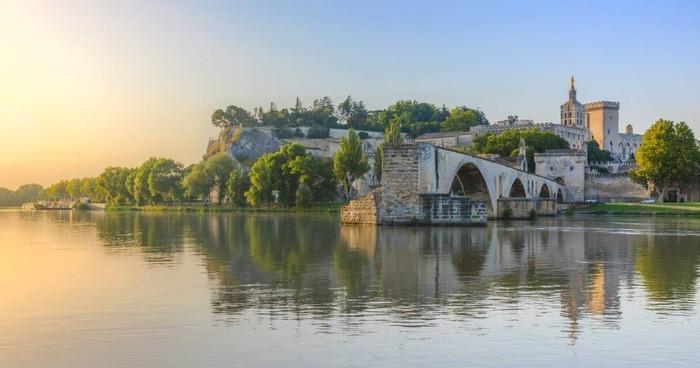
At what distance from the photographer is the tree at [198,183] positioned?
3748 inches

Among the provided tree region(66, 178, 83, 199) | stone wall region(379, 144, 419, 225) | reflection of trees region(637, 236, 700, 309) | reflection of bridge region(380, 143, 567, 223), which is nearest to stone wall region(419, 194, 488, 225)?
reflection of bridge region(380, 143, 567, 223)

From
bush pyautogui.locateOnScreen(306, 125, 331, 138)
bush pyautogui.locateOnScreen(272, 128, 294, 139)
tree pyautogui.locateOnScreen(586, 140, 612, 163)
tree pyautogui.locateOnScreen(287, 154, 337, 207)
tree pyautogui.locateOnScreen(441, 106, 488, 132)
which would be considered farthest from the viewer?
tree pyautogui.locateOnScreen(441, 106, 488, 132)

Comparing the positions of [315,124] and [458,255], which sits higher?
[315,124]

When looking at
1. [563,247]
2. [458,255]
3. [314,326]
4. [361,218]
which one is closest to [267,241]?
[458,255]

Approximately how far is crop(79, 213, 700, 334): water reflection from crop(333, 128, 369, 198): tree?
153ft

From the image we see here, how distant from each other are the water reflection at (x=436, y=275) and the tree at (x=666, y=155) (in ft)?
181

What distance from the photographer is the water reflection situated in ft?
42.9

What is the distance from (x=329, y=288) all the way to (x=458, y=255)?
890 cm

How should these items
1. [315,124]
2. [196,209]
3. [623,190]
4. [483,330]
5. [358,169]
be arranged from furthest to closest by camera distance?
[315,124], [623,190], [196,209], [358,169], [483,330]

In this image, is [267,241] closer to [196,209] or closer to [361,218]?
[361,218]

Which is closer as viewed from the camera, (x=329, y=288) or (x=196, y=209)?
(x=329, y=288)

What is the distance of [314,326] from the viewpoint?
37.0 feet

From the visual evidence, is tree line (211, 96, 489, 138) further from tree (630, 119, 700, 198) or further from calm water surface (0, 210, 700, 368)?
calm water surface (0, 210, 700, 368)

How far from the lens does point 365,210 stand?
143 ft
